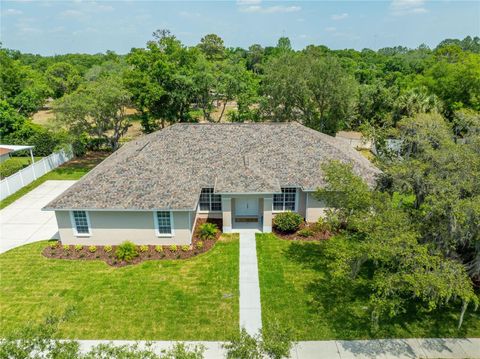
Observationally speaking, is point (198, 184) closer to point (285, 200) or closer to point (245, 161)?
point (245, 161)

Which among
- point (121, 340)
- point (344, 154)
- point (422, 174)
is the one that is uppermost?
point (422, 174)

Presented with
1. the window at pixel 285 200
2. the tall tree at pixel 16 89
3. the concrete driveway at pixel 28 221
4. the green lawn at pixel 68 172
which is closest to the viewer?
the concrete driveway at pixel 28 221

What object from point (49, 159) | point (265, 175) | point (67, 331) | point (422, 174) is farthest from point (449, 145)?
point (49, 159)

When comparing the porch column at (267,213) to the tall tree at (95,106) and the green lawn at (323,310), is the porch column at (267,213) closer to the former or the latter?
the green lawn at (323,310)

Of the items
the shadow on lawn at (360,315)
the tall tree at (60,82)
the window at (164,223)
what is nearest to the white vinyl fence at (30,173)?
the window at (164,223)

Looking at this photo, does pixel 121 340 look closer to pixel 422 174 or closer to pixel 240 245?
pixel 240 245

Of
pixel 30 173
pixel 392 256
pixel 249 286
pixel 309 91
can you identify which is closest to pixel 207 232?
pixel 249 286
